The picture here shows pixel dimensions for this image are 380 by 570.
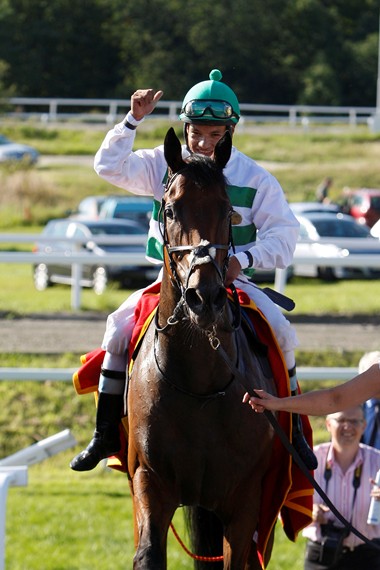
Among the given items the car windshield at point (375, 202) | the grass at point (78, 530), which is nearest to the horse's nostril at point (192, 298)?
the grass at point (78, 530)

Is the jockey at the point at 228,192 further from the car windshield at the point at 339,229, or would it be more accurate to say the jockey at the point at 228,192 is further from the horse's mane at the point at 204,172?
the car windshield at the point at 339,229

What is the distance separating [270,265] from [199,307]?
1.13m

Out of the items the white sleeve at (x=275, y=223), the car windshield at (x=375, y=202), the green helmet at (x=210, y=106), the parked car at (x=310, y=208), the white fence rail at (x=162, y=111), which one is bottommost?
the car windshield at (x=375, y=202)

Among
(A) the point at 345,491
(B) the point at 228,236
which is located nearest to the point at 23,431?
(A) the point at 345,491

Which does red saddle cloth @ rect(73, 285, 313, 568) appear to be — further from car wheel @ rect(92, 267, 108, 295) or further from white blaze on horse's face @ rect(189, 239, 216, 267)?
car wheel @ rect(92, 267, 108, 295)

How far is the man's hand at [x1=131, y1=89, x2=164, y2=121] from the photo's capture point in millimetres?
5473

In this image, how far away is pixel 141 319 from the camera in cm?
566

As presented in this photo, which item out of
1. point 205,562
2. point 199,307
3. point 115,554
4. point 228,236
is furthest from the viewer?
point 115,554

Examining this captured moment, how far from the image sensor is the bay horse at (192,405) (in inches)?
189

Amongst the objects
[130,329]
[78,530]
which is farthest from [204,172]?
[78,530]

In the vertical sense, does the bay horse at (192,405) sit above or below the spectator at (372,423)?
above

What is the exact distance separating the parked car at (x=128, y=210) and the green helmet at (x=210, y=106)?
19.0 meters

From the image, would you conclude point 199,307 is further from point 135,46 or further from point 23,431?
point 135,46

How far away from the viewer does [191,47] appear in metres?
56.0
